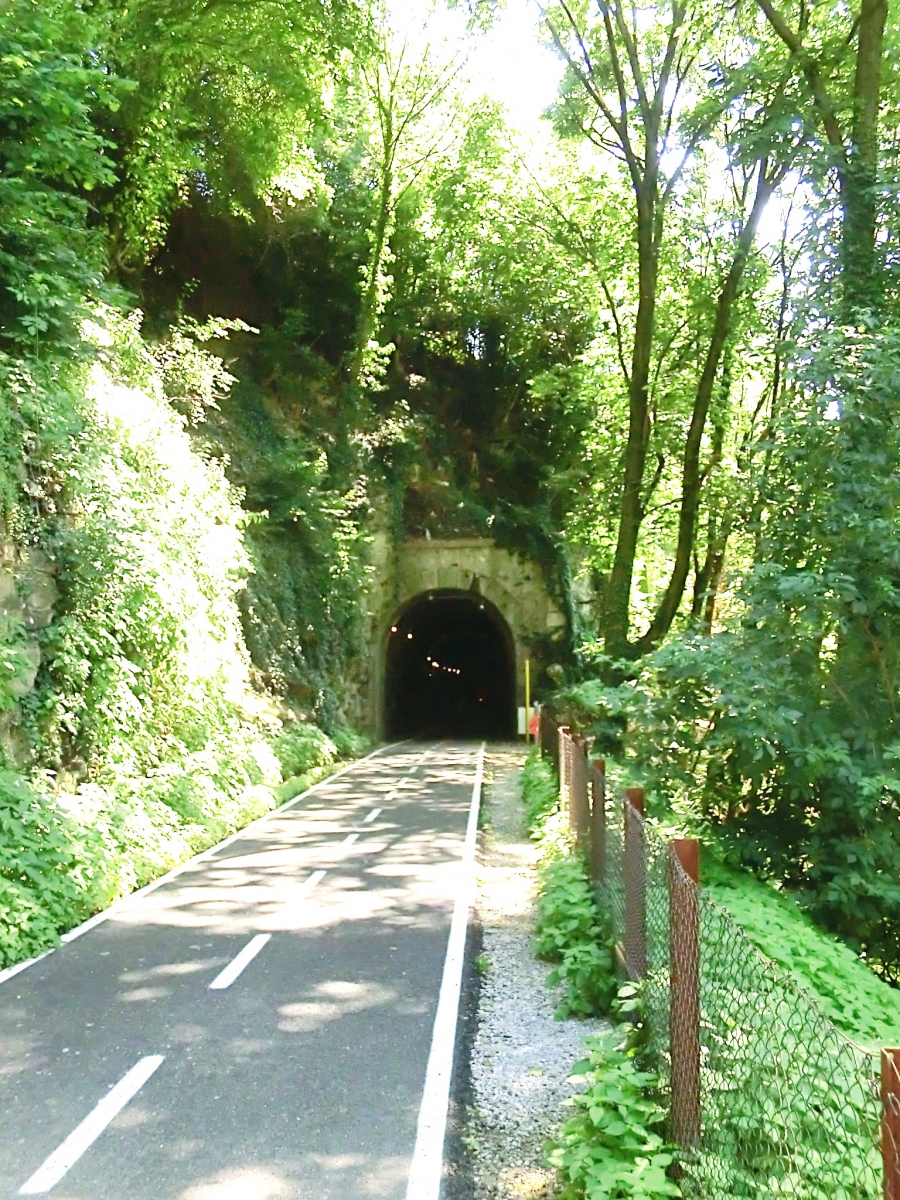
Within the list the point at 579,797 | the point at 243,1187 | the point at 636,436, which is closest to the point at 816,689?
the point at 579,797

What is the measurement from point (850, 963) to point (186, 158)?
60.7 ft

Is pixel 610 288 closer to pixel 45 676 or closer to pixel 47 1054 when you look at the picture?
pixel 45 676

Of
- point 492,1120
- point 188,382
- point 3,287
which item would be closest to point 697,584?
point 188,382

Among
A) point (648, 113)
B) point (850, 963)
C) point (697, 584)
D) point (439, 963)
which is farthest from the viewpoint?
point (697, 584)

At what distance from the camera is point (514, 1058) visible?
20.4 ft

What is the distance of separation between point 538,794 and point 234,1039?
9.50 metres

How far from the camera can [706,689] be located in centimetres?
900

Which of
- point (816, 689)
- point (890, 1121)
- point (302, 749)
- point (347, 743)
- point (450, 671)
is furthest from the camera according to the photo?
point (450, 671)

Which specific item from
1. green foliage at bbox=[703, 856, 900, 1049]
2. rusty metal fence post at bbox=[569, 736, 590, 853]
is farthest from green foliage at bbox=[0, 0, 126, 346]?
green foliage at bbox=[703, 856, 900, 1049]

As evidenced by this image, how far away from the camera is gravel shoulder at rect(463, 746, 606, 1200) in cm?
482

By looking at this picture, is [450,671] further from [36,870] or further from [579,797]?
[36,870]

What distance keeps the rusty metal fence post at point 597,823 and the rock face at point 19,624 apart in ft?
18.9

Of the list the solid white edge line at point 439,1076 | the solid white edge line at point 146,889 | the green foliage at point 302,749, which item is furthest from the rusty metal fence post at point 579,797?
the green foliage at point 302,749

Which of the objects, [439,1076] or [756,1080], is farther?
[439,1076]
